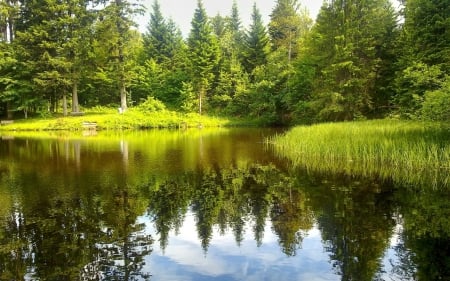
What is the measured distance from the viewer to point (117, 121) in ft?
130

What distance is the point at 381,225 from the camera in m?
7.96

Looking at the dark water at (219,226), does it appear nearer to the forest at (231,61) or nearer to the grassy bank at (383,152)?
the grassy bank at (383,152)

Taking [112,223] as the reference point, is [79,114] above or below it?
above

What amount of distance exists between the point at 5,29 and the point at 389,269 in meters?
48.7

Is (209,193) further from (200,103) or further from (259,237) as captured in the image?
(200,103)

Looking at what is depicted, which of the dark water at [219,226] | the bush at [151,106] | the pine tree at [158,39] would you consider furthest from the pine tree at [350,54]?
the pine tree at [158,39]

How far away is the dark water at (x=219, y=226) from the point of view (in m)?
6.17

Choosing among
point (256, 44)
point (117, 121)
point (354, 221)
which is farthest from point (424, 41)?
point (117, 121)

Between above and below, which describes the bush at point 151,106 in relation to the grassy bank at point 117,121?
above

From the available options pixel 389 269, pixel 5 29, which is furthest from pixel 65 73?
pixel 389 269

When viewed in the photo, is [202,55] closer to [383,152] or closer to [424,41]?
[424,41]

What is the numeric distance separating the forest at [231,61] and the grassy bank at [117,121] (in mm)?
1635

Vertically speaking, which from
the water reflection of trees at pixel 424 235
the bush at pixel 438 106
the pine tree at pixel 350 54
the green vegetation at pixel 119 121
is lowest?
the water reflection of trees at pixel 424 235

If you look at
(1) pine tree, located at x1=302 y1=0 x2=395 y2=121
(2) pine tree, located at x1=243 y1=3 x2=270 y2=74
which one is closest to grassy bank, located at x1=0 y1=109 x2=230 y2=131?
(2) pine tree, located at x1=243 y1=3 x2=270 y2=74
